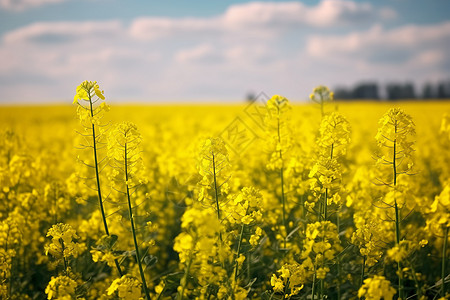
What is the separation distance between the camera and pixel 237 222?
2834 millimetres

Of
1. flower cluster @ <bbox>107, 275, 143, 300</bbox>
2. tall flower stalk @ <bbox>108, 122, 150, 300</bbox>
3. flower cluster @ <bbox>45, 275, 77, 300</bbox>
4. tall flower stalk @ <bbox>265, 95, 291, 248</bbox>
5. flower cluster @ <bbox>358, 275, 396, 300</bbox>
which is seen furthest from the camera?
tall flower stalk @ <bbox>265, 95, 291, 248</bbox>

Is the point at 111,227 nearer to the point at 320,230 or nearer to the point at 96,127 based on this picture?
the point at 96,127

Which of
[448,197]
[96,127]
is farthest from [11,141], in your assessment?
[448,197]

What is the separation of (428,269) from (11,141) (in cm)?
534

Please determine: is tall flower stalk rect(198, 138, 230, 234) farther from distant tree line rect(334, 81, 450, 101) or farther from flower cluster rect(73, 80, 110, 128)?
distant tree line rect(334, 81, 450, 101)

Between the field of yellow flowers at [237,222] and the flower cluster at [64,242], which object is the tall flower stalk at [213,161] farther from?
the flower cluster at [64,242]

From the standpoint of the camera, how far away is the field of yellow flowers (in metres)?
2.68

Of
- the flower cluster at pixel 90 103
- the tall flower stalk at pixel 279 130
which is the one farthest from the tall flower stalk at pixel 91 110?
the tall flower stalk at pixel 279 130

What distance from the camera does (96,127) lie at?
9.81 ft

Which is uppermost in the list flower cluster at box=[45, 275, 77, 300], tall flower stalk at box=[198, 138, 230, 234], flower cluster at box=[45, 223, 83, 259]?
tall flower stalk at box=[198, 138, 230, 234]

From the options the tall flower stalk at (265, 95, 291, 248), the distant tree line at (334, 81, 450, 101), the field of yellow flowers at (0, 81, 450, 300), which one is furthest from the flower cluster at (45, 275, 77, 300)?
the distant tree line at (334, 81, 450, 101)

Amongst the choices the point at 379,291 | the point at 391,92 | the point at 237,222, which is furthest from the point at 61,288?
the point at 391,92

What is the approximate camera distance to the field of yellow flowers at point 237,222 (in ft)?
8.79

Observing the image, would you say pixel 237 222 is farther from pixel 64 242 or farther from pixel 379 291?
pixel 64 242
